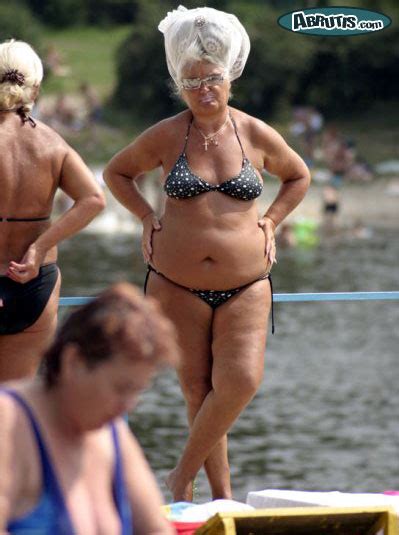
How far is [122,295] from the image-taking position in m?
2.49

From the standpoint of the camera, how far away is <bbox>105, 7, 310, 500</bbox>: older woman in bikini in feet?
14.4

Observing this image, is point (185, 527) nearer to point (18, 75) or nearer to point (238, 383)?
point (238, 383)

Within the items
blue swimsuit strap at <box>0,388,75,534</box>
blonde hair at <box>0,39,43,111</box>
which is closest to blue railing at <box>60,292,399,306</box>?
blonde hair at <box>0,39,43,111</box>

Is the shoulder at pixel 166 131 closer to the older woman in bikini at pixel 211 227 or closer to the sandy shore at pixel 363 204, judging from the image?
the older woman in bikini at pixel 211 227

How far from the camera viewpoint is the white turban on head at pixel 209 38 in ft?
14.2

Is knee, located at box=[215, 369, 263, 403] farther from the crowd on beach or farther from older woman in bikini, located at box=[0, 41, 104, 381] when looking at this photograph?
older woman in bikini, located at box=[0, 41, 104, 381]

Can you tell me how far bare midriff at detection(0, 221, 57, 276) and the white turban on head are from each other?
61cm

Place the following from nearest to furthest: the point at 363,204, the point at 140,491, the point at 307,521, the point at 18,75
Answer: the point at 140,491, the point at 307,521, the point at 18,75, the point at 363,204

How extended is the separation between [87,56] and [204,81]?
5313 centimetres

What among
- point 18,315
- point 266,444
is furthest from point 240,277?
point 266,444

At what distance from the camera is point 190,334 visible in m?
4.50

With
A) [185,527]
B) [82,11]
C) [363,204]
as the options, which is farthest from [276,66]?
[185,527]

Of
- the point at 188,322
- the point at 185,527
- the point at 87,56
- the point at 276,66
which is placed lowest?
the point at 276,66

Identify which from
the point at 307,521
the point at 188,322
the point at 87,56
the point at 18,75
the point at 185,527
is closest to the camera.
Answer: the point at 307,521
